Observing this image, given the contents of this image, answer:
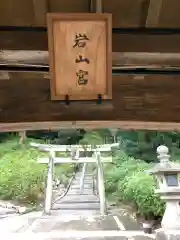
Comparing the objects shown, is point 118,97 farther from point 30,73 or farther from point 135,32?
point 30,73

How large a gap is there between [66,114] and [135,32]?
440mm

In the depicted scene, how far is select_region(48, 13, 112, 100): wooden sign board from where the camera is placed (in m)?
1.51

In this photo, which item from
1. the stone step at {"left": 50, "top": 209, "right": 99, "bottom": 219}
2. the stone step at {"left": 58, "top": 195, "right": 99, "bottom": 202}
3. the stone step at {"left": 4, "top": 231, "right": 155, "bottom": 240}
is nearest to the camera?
the stone step at {"left": 4, "top": 231, "right": 155, "bottom": 240}

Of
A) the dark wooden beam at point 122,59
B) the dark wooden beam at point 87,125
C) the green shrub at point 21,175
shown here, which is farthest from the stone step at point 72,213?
the dark wooden beam at point 122,59

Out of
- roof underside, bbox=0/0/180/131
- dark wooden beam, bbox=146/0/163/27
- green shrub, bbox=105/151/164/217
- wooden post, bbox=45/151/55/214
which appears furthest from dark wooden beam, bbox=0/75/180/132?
wooden post, bbox=45/151/55/214

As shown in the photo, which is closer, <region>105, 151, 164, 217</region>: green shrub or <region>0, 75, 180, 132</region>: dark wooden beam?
<region>0, 75, 180, 132</region>: dark wooden beam

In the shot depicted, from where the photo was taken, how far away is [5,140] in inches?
389

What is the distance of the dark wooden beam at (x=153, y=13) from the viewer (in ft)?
5.06

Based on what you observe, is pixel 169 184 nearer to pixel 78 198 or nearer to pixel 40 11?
pixel 40 11

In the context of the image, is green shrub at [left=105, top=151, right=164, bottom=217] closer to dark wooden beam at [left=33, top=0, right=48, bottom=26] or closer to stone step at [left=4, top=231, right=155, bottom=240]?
stone step at [left=4, top=231, right=155, bottom=240]

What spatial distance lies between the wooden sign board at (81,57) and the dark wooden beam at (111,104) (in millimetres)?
124

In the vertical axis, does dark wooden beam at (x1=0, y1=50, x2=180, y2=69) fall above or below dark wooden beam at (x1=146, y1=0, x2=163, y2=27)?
below

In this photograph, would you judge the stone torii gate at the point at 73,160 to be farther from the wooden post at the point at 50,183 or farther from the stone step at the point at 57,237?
the stone step at the point at 57,237

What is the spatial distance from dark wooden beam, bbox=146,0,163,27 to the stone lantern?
3146 millimetres
